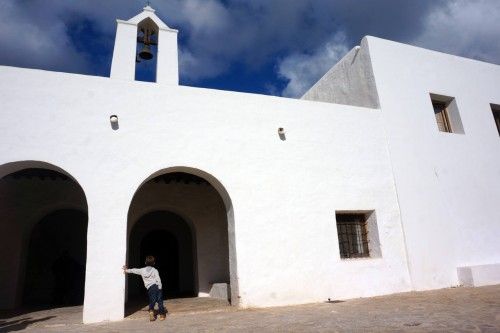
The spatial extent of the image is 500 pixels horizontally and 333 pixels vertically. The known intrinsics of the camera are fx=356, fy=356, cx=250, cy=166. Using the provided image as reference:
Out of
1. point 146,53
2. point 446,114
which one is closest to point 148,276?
point 146,53

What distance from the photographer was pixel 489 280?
7.75 metres

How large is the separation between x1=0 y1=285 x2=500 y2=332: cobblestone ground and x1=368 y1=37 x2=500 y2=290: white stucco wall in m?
1.25

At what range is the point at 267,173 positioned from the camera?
→ 703 centimetres

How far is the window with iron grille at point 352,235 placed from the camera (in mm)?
7606

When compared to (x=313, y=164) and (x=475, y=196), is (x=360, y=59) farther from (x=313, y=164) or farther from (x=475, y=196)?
(x=475, y=196)

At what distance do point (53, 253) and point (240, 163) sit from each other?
7.68 metres

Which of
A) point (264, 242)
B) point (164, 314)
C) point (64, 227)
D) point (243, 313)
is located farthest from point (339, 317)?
point (64, 227)

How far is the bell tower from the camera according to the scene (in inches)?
276

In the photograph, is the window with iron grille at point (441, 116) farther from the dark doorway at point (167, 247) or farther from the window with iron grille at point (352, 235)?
the dark doorway at point (167, 247)

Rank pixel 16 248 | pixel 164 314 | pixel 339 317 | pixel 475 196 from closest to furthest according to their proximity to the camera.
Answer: pixel 339 317
pixel 164 314
pixel 16 248
pixel 475 196

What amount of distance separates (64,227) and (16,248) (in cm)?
331

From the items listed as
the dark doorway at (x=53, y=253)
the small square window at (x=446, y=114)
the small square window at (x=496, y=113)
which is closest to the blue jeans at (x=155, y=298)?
the dark doorway at (x=53, y=253)

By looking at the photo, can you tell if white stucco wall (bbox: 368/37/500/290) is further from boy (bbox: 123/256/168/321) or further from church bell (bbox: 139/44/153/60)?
church bell (bbox: 139/44/153/60)

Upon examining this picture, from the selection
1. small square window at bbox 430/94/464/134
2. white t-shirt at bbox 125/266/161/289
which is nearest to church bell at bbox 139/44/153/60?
white t-shirt at bbox 125/266/161/289
